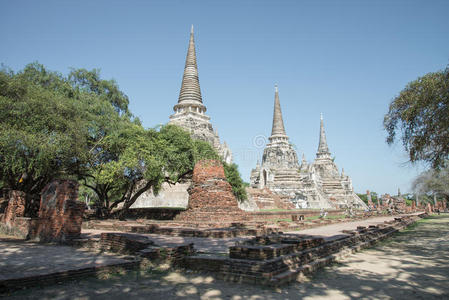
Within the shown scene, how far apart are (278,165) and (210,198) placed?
Result: 3151cm

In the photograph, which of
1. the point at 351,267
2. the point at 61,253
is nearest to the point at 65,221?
the point at 61,253

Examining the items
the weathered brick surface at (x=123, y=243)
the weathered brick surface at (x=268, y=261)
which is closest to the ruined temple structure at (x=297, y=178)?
the weathered brick surface at (x=268, y=261)

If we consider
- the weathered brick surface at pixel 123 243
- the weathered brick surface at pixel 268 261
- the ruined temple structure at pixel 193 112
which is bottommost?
the weathered brick surface at pixel 268 261

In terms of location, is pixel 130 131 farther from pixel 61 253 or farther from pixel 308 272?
pixel 308 272

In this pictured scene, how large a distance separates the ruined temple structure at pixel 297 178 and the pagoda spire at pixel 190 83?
1371cm

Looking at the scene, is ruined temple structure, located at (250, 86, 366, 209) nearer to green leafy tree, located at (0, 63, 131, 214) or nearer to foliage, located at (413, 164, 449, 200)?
foliage, located at (413, 164, 449, 200)

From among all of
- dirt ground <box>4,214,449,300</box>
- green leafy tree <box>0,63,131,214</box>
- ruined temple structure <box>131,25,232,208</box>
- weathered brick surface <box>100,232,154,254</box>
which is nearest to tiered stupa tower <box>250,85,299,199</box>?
ruined temple structure <box>131,25,232,208</box>

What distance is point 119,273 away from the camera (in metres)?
5.58

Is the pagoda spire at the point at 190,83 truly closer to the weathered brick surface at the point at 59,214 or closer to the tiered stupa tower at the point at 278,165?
the tiered stupa tower at the point at 278,165

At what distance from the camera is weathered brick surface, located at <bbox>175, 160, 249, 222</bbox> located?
50.1 feet

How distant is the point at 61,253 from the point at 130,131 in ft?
36.3

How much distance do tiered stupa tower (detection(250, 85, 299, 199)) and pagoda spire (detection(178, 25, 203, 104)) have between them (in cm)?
1363

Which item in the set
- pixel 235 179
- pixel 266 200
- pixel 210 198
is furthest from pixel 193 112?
pixel 210 198

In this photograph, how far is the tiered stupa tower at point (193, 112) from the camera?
114 feet
